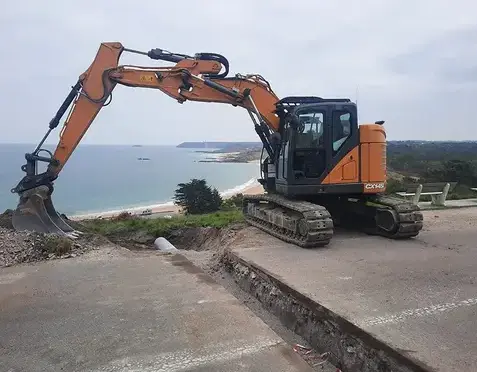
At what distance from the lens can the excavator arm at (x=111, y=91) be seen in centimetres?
1040

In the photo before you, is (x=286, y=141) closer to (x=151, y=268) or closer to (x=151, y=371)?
(x=151, y=268)

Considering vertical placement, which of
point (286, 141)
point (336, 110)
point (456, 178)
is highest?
point (336, 110)

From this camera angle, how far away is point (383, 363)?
4340 mm

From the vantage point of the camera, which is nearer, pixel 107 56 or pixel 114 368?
pixel 114 368

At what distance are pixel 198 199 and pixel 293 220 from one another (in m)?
15.8

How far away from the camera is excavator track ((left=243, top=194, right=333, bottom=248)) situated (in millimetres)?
8742

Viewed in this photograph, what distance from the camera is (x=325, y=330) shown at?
5266 mm

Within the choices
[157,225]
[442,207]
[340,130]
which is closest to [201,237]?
[157,225]

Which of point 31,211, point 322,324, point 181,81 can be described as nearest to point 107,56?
point 181,81

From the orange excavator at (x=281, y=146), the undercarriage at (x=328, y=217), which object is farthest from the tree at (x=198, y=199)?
the orange excavator at (x=281, y=146)

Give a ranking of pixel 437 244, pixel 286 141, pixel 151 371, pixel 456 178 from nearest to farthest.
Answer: pixel 151 371 < pixel 437 244 < pixel 286 141 < pixel 456 178

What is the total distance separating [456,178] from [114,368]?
28.7 meters

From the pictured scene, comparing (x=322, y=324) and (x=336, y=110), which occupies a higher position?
(x=336, y=110)

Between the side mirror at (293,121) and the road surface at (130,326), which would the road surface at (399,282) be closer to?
the road surface at (130,326)
